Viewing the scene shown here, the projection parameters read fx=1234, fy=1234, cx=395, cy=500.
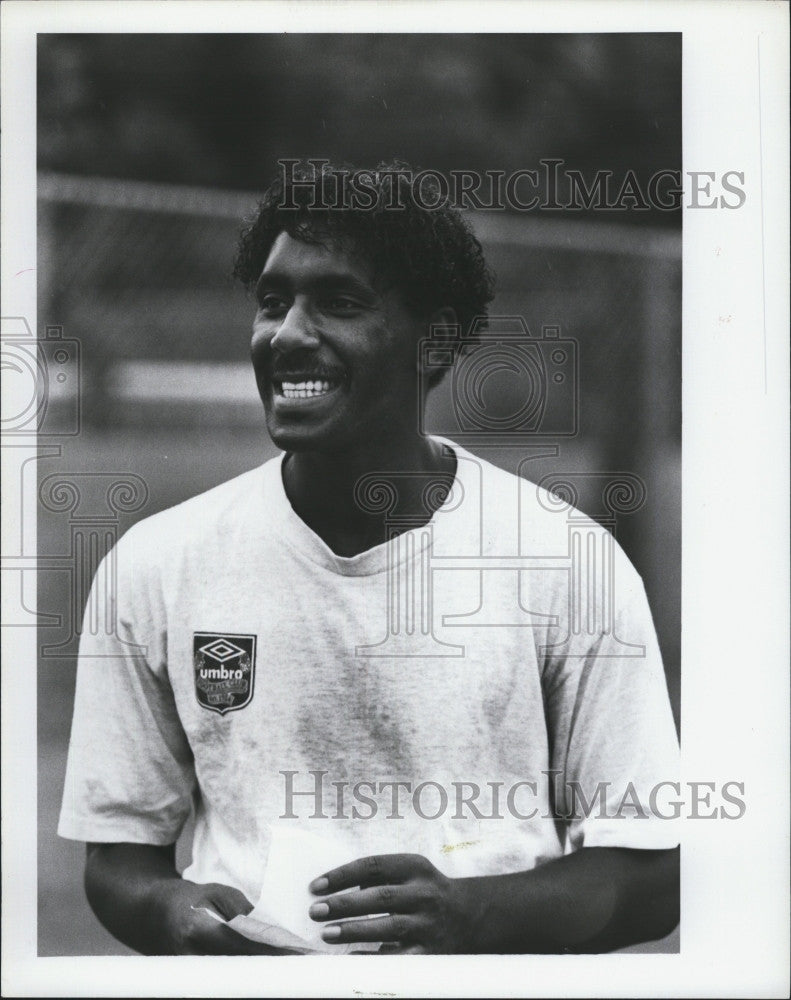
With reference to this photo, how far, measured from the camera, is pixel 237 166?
3.25 m

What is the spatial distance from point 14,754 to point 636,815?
1.69m

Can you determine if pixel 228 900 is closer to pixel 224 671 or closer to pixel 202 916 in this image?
pixel 202 916

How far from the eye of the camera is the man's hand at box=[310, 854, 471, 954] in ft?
10.6

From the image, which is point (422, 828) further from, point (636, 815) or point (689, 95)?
point (689, 95)

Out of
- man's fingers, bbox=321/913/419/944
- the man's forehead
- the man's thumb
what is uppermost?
the man's forehead

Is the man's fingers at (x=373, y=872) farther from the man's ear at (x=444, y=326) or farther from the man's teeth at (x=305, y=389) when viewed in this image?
the man's ear at (x=444, y=326)

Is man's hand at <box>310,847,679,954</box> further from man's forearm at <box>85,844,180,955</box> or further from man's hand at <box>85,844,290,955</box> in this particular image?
man's forearm at <box>85,844,180,955</box>

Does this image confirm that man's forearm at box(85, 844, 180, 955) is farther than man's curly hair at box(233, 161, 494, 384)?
Yes

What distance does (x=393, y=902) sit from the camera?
3.24 metres

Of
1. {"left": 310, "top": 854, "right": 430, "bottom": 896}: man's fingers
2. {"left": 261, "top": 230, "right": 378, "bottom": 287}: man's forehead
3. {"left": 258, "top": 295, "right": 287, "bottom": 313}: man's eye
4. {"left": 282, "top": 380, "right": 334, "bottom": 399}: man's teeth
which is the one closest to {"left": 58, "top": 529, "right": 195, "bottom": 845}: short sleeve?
{"left": 310, "top": 854, "right": 430, "bottom": 896}: man's fingers

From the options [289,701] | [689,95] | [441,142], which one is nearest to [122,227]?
[441,142]

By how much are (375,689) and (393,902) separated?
564mm

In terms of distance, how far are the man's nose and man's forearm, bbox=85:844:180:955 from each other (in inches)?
54.4

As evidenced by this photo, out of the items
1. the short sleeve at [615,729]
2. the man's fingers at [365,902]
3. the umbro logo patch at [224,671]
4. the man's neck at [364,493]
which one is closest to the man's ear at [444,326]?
the man's neck at [364,493]
